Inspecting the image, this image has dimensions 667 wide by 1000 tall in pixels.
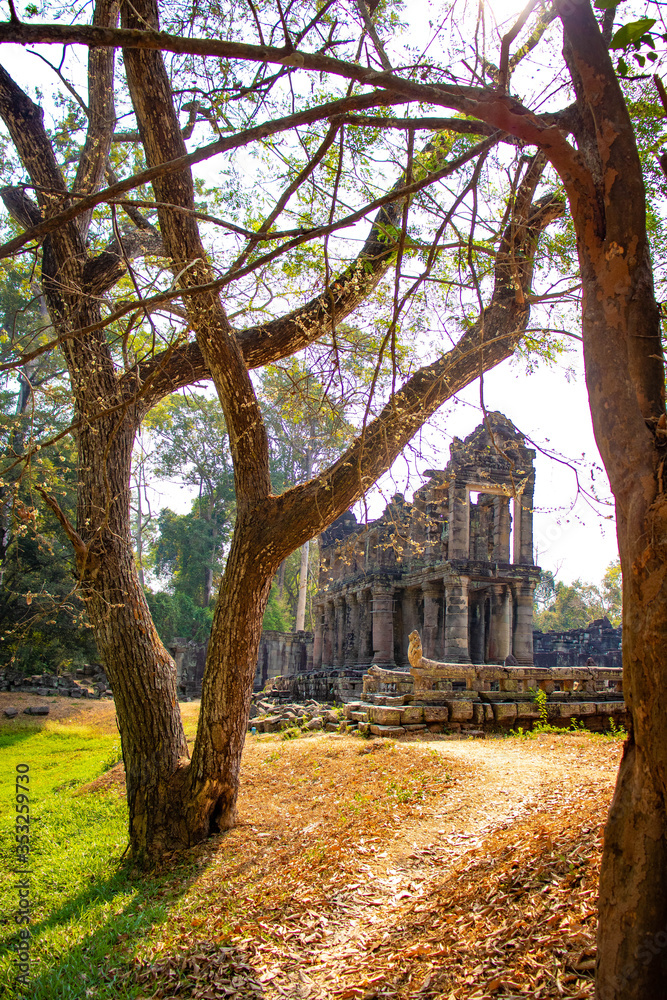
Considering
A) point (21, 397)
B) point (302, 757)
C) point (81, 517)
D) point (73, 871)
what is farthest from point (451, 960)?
point (21, 397)

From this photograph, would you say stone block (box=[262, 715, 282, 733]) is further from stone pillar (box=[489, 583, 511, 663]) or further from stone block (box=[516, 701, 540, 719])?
stone pillar (box=[489, 583, 511, 663])

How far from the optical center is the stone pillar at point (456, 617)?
2016 cm

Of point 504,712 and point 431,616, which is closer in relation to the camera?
point 504,712

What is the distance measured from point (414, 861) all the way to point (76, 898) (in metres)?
2.68

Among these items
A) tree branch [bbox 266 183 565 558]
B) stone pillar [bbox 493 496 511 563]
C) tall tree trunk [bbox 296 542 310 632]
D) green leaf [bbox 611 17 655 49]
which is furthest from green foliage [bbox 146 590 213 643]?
green leaf [bbox 611 17 655 49]

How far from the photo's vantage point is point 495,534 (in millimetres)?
22516

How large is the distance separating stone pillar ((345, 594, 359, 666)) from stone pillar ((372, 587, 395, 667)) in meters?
2.34

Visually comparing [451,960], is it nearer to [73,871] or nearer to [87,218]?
[73,871]

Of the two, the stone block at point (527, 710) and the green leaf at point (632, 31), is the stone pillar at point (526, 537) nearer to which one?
the stone block at point (527, 710)

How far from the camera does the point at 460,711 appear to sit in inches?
447

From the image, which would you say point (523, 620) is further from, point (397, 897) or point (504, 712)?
point (397, 897)

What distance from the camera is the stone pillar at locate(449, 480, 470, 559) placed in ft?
69.5

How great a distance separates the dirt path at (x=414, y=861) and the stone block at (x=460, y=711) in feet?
9.42

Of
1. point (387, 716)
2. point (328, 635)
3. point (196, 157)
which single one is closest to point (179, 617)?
point (328, 635)
